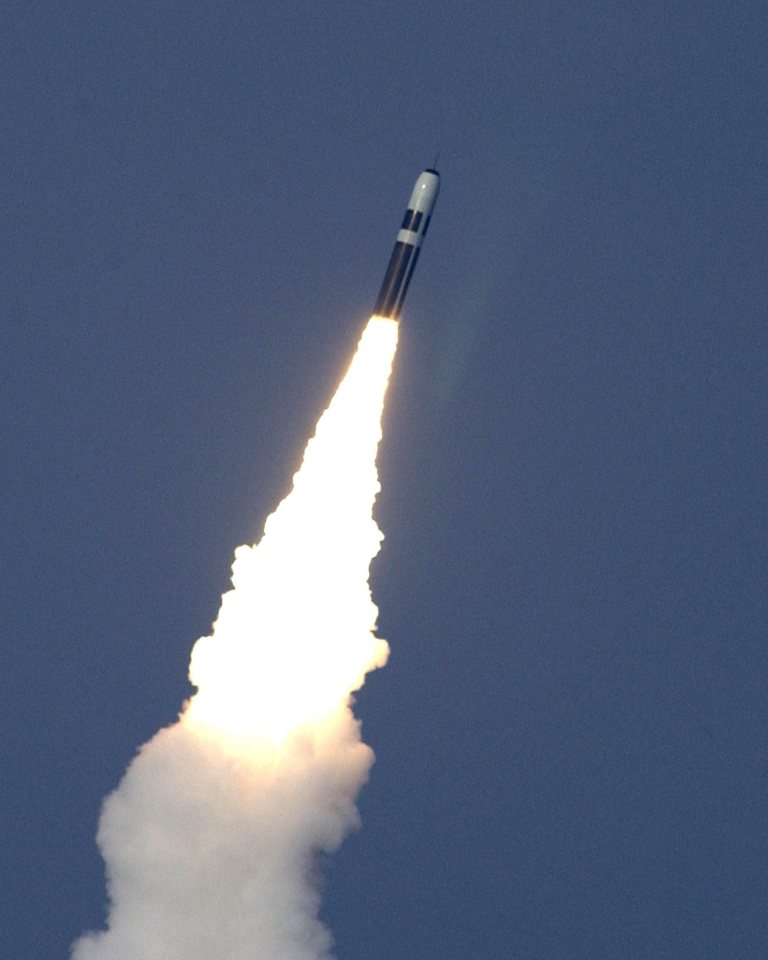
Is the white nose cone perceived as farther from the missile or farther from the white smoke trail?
the white smoke trail

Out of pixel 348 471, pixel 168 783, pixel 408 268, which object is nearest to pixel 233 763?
pixel 168 783

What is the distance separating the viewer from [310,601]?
48.1m

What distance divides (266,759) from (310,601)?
2.78 m

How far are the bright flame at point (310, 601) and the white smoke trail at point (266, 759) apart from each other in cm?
2

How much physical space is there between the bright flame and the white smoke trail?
0.02 m

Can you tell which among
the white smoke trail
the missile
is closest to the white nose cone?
the missile

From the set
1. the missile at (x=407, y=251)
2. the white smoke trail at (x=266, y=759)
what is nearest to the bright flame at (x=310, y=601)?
the white smoke trail at (x=266, y=759)

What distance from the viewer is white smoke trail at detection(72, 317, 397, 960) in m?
46.8

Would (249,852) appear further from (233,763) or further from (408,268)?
(408,268)

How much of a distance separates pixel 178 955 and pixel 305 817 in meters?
3.03

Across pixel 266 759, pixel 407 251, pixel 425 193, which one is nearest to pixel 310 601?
pixel 266 759

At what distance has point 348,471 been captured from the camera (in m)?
48.8

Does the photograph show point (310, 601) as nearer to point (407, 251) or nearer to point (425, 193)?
point (407, 251)

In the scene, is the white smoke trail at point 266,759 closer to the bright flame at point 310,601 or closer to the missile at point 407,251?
the bright flame at point 310,601
